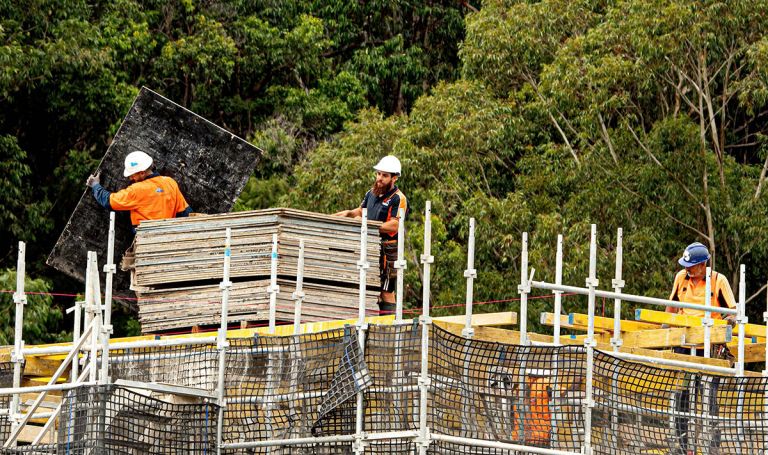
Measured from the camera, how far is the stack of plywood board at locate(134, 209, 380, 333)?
1848cm

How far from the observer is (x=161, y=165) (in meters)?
20.5

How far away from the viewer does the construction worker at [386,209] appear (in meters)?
19.3

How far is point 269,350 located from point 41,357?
3.86 metres

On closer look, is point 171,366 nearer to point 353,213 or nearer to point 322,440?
point 322,440

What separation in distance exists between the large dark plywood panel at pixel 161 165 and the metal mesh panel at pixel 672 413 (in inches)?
229

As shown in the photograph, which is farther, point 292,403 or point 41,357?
point 41,357

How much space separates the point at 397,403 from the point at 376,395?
215mm

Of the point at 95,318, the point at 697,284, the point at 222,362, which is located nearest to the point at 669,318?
the point at 697,284

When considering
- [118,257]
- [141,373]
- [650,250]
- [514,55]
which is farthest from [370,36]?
[141,373]

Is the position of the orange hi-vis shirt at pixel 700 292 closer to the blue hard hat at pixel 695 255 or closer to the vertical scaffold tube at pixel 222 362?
the blue hard hat at pixel 695 255

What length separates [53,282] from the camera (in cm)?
3594

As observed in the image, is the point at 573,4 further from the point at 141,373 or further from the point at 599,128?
the point at 141,373

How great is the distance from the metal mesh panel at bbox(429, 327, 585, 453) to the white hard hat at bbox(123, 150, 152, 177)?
5150 mm

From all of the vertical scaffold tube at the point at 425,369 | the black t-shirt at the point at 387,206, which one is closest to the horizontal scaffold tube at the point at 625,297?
the vertical scaffold tube at the point at 425,369
